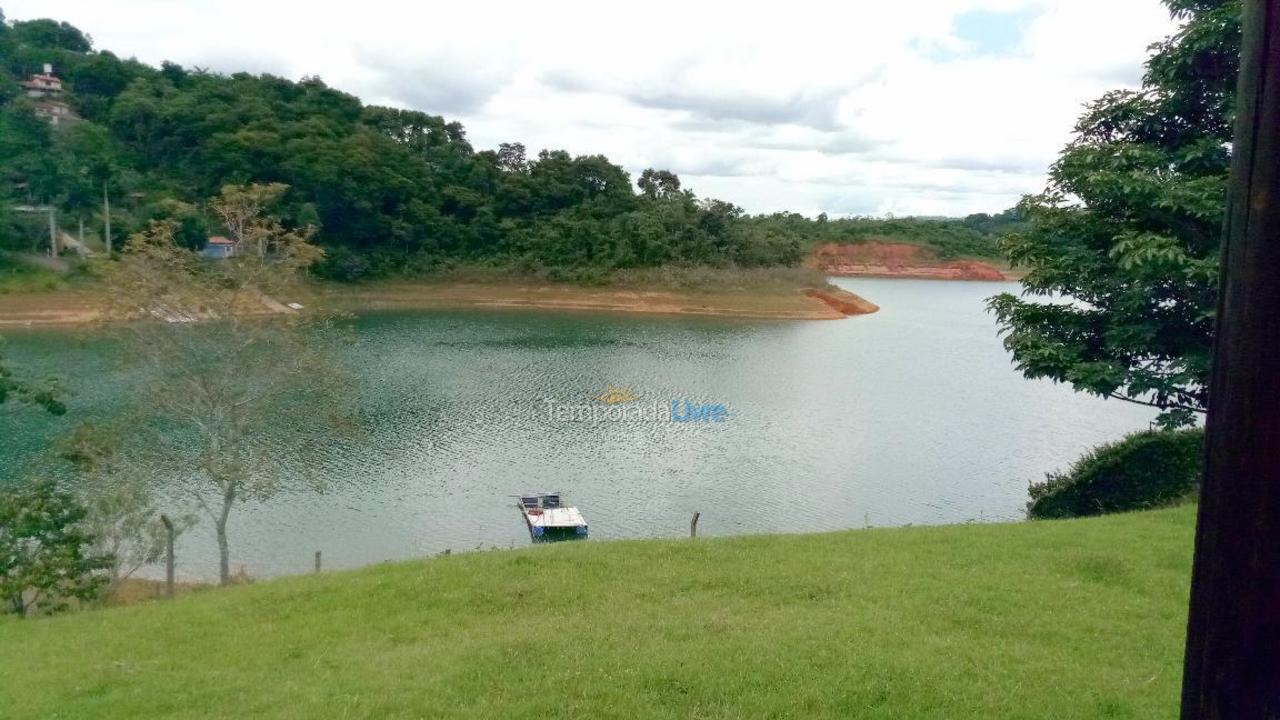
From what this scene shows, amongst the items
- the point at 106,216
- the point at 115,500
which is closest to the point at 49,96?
the point at 106,216

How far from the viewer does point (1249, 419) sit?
6.82 ft

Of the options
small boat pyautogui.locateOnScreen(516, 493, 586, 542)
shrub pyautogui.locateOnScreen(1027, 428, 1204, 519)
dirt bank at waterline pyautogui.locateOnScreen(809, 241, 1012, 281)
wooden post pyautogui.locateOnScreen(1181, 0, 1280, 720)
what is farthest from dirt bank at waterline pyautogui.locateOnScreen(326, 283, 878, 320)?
wooden post pyautogui.locateOnScreen(1181, 0, 1280, 720)

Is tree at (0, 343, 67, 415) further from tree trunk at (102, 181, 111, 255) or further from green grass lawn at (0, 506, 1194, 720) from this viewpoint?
tree trunk at (102, 181, 111, 255)

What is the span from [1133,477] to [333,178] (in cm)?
5995

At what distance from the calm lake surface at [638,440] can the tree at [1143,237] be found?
7556 millimetres

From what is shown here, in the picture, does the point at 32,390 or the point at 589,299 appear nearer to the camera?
the point at 32,390

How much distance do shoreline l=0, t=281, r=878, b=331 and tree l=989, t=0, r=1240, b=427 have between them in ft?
160

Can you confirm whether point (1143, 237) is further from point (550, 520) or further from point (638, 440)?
point (638, 440)

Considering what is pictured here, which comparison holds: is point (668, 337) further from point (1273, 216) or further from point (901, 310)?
point (1273, 216)

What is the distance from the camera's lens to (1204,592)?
2172 mm

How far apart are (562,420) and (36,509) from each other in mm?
17540

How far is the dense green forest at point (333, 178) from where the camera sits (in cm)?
5288

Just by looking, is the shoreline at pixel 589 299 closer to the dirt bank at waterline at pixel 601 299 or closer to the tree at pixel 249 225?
the dirt bank at waterline at pixel 601 299

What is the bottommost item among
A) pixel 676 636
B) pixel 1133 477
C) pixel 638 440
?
pixel 638 440
